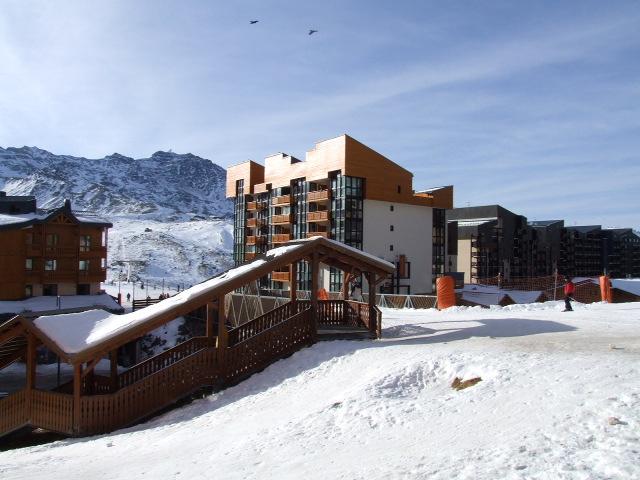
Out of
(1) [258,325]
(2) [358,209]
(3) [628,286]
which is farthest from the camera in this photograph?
(3) [628,286]

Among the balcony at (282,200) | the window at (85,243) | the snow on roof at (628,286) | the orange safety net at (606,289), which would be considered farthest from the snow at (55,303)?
the snow on roof at (628,286)

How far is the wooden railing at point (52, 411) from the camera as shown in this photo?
41.3 feet

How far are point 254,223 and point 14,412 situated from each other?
58.2m

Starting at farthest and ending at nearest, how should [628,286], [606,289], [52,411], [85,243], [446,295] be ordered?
[628,286]
[85,243]
[606,289]
[446,295]
[52,411]

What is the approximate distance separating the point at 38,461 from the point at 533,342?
1159 cm

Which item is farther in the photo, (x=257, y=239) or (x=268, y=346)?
(x=257, y=239)

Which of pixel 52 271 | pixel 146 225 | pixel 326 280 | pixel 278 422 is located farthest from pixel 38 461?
pixel 146 225

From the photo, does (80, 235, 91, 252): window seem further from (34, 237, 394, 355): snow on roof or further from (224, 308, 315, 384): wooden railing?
(224, 308, 315, 384): wooden railing

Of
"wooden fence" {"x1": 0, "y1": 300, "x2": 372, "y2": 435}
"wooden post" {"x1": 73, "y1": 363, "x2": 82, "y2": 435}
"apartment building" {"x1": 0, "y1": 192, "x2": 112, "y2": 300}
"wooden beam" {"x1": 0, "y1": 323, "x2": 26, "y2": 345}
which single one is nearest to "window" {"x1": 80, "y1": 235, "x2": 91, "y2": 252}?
"apartment building" {"x1": 0, "y1": 192, "x2": 112, "y2": 300}

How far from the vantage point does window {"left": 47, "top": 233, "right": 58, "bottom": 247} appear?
141ft

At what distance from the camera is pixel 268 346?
15672 mm

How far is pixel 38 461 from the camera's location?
Result: 10328 millimetres

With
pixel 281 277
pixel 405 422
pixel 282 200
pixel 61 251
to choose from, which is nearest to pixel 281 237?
pixel 282 200

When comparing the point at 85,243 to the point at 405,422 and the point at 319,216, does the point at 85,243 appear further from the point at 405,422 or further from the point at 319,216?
the point at 405,422
